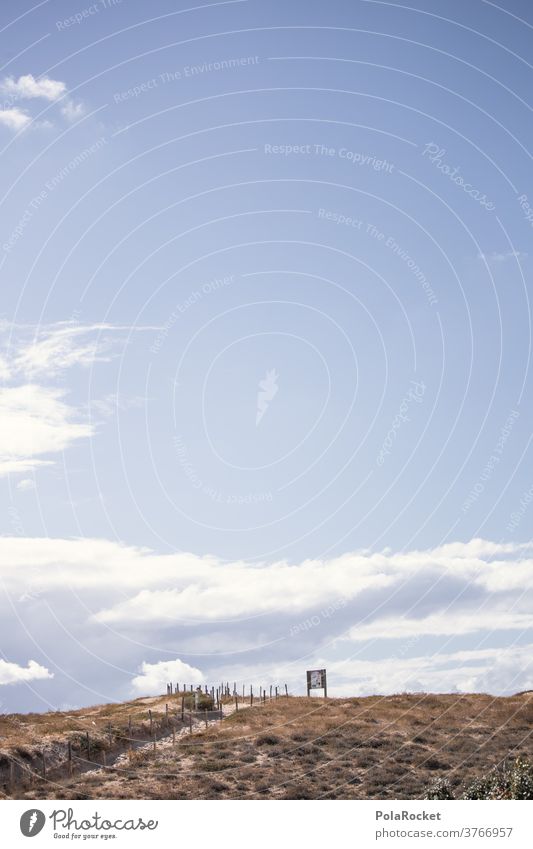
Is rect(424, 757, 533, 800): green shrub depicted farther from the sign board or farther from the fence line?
the sign board

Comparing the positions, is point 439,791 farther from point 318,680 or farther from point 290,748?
point 318,680

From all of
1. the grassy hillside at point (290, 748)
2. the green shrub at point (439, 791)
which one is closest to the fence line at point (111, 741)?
the grassy hillside at point (290, 748)

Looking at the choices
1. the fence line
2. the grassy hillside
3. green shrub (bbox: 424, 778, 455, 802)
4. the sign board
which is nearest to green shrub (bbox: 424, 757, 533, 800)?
green shrub (bbox: 424, 778, 455, 802)

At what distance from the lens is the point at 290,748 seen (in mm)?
66500

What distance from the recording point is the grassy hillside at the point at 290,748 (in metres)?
55.7

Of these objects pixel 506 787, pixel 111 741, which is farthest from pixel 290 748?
pixel 506 787

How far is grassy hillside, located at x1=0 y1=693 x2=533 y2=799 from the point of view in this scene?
55719 millimetres

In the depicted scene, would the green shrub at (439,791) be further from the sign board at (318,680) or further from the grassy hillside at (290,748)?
the sign board at (318,680)
